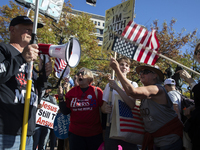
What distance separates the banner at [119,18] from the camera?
3.72 m

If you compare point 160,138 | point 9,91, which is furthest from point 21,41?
point 160,138

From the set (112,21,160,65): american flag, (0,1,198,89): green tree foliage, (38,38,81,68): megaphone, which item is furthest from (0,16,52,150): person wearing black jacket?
(0,1,198,89): green tree foliage

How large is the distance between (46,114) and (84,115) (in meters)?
2.64

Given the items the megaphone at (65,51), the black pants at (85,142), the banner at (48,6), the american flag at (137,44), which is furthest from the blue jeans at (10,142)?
the american flag at (137,44)

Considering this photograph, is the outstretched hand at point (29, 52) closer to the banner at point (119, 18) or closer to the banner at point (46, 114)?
the banner at point (119, 18)

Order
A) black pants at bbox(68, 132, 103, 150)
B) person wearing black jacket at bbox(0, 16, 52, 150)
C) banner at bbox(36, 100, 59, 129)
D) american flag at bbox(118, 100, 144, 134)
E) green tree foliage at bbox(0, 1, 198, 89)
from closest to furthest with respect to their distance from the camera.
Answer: person wearing black jacket at bbox(0, 16, 52, 150) < american flag at bbox(118, 100, 144, 134) < black pants at bbox(68, 132, 103, 150) < banner at bbox(36, 100, 59, 129) < green tree foliage at bbox(0, 1, 198, 89)

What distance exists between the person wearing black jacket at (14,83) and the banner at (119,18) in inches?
71.0

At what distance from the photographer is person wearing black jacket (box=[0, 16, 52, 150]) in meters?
1.77

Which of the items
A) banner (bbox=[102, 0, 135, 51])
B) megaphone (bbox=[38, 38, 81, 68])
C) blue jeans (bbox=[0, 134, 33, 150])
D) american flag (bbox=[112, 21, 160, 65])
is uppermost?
banner (bbox=[102, 0, 135, 51])

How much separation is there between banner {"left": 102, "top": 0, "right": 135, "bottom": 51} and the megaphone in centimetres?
84

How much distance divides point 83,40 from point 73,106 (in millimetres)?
14129

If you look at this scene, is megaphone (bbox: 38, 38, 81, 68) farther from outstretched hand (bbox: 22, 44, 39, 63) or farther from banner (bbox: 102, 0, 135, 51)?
banner (bbox: 102, 0, 135, 51)

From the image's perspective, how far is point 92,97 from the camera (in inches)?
142

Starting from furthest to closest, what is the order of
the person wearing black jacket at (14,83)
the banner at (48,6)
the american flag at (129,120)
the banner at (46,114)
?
the banner at (46,114), the american flag at (129,120), the banner at (48,6), the person wearing black jacket at (14,83)
